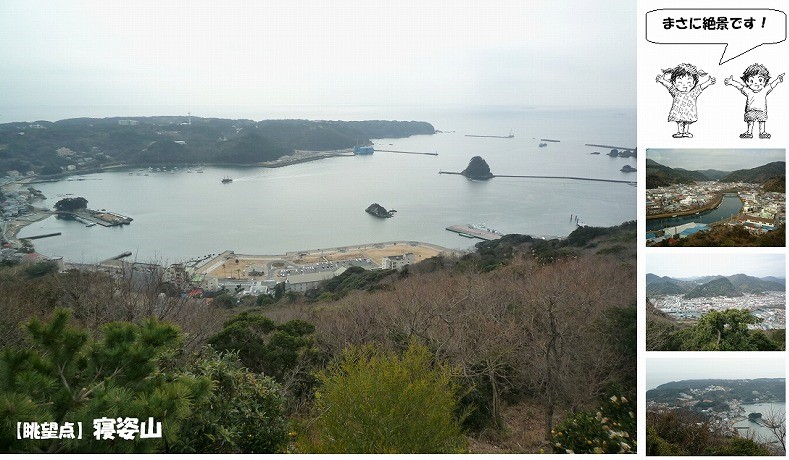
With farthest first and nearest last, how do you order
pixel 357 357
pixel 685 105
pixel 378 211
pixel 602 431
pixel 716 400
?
pixel 378 211 < pixel 357 357 < pixel 602 431 < pixel 716 400 < pixel 685 105

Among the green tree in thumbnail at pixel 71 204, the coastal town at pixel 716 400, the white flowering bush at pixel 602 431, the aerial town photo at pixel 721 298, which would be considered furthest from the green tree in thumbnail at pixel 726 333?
the green tree in thumbnail at pixel 71 204

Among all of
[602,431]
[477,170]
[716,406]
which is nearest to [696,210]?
[716,406]

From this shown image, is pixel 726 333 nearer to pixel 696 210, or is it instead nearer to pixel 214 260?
pixel 696 210

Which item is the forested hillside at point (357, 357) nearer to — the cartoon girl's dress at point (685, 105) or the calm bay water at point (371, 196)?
the calm bay water at point (371, 196)

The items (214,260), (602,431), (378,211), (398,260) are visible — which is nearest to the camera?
(602,431)

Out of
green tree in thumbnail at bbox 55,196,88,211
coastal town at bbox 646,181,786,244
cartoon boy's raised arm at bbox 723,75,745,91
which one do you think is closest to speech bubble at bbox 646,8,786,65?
cartoon boy's raised arm at bbox 723,75,745,91

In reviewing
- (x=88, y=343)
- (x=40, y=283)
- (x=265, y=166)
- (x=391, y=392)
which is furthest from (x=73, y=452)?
(x=265, y=166)

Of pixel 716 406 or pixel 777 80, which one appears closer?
pixel 777 80

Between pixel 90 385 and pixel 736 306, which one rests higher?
pixel 736 306
